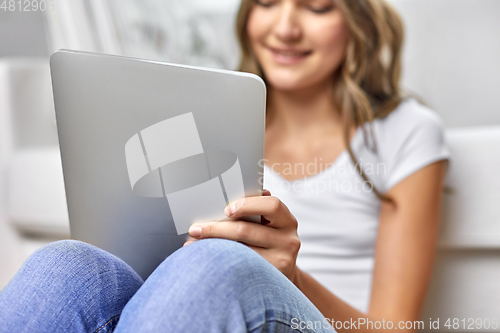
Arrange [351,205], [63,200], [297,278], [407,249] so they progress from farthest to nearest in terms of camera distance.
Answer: [63,200]
[351,205]
[407,249]
[297,278]

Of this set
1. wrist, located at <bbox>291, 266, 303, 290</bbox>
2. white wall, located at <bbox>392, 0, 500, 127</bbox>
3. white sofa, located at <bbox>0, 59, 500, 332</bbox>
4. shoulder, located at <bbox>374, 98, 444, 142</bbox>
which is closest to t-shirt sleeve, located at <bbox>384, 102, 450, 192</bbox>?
shoulder, located at <bbox>374, 98, 444, 142</bbox>

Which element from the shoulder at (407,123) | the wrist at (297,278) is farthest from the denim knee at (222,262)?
the shoulder at (407,123)

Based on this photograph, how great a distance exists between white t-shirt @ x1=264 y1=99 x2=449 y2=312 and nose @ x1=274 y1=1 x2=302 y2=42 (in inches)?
10.4

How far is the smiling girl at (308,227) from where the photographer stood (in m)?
0.41

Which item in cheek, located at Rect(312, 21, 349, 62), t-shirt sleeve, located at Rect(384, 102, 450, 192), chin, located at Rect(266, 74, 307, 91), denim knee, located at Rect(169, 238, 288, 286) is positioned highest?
cheek, located at Rect(312, 21, 349, 62)

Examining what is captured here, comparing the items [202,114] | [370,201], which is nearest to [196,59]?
[370,201]

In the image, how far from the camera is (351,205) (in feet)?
2.94

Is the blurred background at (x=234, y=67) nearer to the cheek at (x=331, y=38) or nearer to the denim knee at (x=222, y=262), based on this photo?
the cheek at (x=331, y=38)

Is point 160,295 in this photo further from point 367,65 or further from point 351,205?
point 367,65

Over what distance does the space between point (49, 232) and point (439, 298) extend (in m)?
1.15

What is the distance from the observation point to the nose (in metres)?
0.90

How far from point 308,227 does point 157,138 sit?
21.2 inches

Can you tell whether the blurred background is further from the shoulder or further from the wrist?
the wrist

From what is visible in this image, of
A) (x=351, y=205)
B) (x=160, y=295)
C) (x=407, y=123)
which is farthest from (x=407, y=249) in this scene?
(x=160, y=295)
